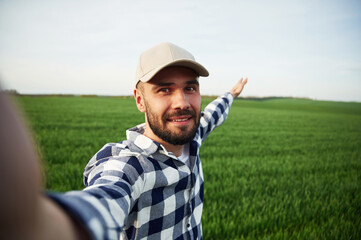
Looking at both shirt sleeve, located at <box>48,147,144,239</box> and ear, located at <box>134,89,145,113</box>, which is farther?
ear, located at <box>134,89,145,113</box>

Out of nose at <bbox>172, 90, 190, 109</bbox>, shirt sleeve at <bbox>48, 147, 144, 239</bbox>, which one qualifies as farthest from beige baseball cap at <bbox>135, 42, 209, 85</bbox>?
shirt sleeve at <bbox>48, 147, 144, 239</bbox>

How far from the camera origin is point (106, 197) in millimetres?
654

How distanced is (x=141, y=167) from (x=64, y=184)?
10.4 feet

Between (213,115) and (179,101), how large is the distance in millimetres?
1025

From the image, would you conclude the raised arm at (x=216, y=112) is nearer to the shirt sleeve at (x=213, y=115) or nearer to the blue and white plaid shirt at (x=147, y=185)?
the shirt sleeve at (x=213, y=115)

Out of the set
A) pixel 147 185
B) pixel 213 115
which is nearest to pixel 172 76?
pixel 147 185

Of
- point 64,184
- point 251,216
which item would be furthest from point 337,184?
point 64,184

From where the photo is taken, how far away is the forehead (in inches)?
51.6

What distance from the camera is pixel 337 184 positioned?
432 centimetres

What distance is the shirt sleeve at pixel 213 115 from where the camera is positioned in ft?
6.82

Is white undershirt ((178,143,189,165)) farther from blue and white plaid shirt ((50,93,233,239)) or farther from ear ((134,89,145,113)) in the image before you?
ear ((134,89,145,113))

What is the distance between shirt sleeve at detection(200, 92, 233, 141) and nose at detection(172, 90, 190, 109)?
29.0 inches

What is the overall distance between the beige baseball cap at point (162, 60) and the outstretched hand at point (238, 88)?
5.02 ft

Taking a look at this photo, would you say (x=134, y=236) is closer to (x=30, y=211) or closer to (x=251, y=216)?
(x=30, y=211)
